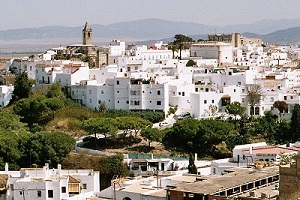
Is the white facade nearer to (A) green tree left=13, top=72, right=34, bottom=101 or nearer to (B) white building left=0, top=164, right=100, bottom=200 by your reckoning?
(A) green tree left=13, top=72, right=34, bottom=101

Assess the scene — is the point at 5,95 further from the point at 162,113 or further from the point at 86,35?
the point at 86,35

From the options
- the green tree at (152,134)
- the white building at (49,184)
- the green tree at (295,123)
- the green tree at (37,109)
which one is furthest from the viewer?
the green tree at (37,109)

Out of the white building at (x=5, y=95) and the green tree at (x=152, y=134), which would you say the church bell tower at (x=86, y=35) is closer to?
the white building at (x=5, y=95)

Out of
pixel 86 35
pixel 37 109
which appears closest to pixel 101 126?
pixel 37 109

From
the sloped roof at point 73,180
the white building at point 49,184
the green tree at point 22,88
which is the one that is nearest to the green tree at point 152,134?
the white building at point 49,184

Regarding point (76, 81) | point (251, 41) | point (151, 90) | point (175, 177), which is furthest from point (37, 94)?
point (251, 41)

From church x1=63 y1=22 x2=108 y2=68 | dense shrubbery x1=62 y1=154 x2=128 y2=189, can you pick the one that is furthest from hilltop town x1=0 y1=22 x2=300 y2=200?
church x1=63 y1=22 x2=108 y2=68

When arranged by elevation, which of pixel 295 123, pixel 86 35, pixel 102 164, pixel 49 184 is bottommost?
pixel 102 164

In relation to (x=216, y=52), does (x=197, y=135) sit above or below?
below

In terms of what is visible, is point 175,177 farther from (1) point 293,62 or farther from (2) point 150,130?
(1) point 293,62

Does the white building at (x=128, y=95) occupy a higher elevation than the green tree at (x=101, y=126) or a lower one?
higher

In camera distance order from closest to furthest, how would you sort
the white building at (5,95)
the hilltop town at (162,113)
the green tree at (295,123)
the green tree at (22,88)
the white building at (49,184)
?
the white building at (49,184) → the hilltop town at (162,113) → the green tree at (295,123) → the green tree at (22,88) → the white building at (5,95)

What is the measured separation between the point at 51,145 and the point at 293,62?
32844mm

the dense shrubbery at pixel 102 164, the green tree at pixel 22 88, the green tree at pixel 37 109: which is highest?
the green tree at pixel 22 88
